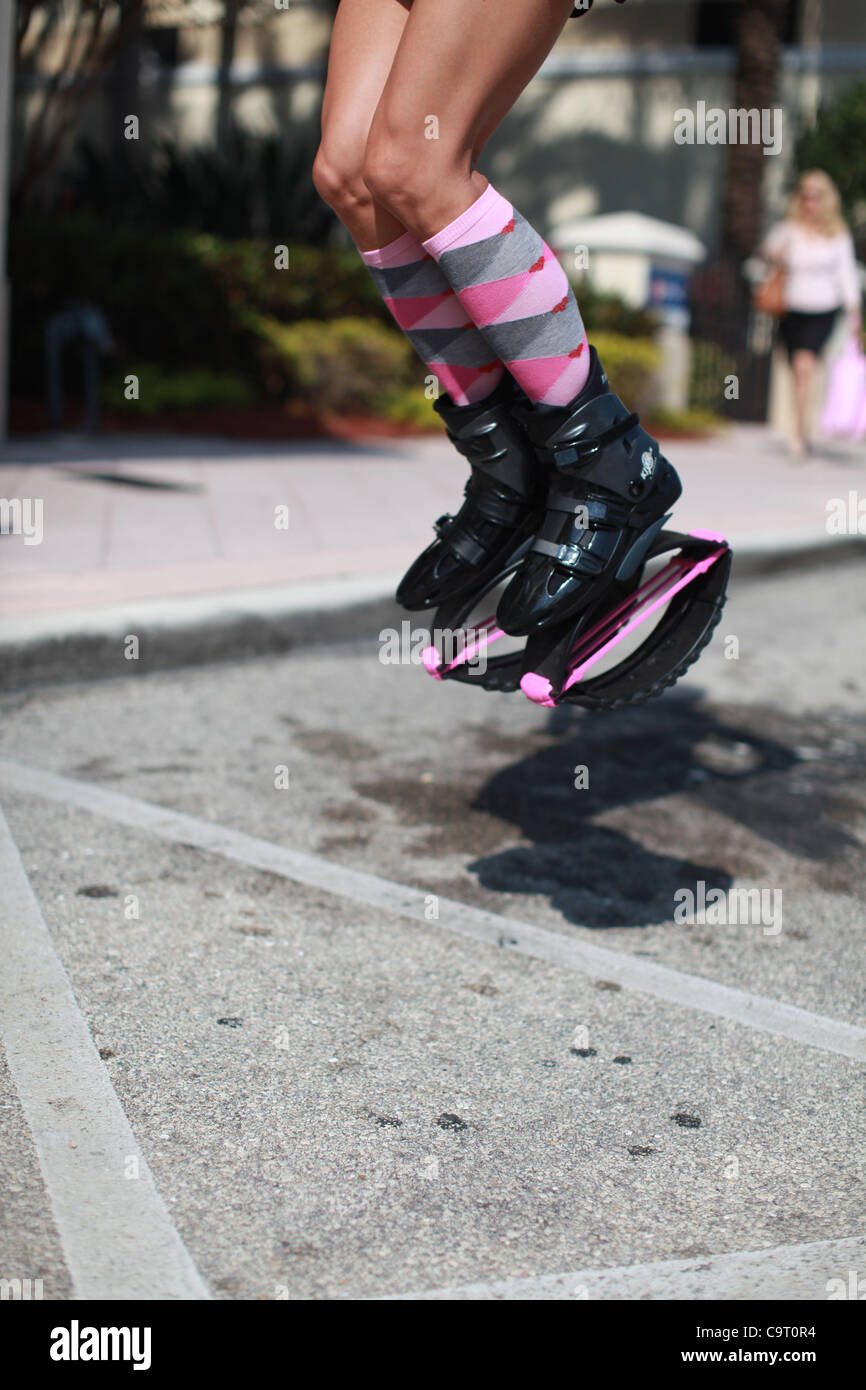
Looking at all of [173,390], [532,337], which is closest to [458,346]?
[532,337]

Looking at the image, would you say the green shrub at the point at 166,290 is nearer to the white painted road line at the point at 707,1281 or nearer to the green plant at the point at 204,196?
the green plant at the point at 204,196

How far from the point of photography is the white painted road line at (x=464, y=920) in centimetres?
226

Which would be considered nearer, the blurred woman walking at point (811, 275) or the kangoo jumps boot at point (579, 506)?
the kangoo jumps boot at point (579, 506)

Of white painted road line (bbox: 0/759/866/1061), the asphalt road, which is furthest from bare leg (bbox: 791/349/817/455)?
white painted road line (bbox: 0/759/866/1061)

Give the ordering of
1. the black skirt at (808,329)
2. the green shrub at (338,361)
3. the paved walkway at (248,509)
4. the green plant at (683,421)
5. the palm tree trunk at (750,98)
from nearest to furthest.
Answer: the paved walkway at (248,509) → the black skirt at (808,329) → the green shrub at (338,361) → the green plant at (683,421) → the palm tree trunk at (750,98)

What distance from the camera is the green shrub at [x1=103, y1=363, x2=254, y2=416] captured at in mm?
10469

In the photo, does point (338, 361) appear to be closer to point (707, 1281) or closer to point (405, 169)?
point (405, 169)

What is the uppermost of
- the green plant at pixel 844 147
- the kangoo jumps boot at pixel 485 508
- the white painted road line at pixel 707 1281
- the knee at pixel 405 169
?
the green plant at pixel 844 147

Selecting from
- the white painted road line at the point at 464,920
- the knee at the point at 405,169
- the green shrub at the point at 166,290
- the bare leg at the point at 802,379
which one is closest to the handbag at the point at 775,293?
the bare leg at the point at 802,379

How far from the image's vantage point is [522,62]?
207 centimetres

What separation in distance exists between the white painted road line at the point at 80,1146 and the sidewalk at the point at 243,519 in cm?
203

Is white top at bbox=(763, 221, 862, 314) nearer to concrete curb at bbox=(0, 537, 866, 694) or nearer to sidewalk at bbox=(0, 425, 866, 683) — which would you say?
sidewalk at bbox=(0, 425, 866, 683)

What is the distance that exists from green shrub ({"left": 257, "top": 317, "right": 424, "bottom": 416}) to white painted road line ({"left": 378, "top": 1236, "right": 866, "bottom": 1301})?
10260 mm

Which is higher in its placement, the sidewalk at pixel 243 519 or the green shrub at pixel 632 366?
the green shrub at pixel 632 366
